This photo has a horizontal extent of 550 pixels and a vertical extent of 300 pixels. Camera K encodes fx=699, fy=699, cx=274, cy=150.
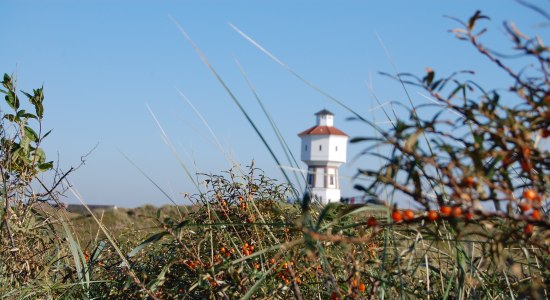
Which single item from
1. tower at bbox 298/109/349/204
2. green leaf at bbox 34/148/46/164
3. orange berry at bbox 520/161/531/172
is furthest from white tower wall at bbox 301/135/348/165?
orange berry at bbox 520/161/531/172

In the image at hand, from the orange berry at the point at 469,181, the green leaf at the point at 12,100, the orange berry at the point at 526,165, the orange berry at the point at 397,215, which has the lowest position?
the orange berry at the point at 397,215

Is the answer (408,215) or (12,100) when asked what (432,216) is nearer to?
(408,215)

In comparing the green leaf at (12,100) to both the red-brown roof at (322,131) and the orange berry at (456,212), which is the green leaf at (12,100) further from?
the red-brown roof at (322,131)

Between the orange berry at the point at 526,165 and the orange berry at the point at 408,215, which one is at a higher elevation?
the orange berry at the point at 526,165

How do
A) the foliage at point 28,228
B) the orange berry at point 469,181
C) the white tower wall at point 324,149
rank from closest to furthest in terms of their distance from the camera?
the orange berry at point 469,181 < the foliage at point 28,228 < the white tower wall at point 324,149

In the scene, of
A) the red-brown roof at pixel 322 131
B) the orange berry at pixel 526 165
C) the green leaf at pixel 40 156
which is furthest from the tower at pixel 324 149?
the orange berry at pixel 526 165

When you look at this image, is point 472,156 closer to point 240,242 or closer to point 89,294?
point 240,242

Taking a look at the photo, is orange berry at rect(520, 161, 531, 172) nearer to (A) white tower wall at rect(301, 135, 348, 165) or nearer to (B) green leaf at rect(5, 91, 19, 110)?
(B) green leaf at rect(5, 91, 19, 110)

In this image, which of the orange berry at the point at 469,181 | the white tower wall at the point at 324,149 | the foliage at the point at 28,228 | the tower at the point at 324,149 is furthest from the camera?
the white tower wall at the point at 324,149

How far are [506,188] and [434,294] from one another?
45.5 inches

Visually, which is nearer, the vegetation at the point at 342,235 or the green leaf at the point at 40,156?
the vegetation at the point at 342,235

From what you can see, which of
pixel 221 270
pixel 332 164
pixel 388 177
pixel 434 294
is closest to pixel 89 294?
pixel 221 270

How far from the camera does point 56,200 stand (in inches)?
116

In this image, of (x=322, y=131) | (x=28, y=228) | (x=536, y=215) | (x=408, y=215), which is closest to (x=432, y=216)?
(x=408, y=215)
